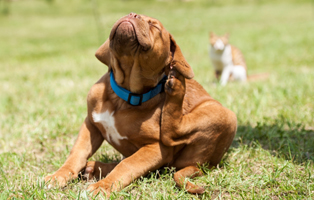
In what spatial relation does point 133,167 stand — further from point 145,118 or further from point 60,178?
point 60,178

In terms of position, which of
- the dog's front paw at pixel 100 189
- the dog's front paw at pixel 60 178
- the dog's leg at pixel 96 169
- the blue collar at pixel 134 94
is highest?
the blue collar at pixel 134 94

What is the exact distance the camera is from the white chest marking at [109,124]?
2480 mm

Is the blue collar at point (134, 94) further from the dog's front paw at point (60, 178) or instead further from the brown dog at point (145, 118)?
the dog's front paw at point (60, 178)

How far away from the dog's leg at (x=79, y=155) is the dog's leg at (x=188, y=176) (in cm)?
70

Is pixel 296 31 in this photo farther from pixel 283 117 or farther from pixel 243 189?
pixel 243 189

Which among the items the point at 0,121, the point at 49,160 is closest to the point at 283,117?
the point at 49,160

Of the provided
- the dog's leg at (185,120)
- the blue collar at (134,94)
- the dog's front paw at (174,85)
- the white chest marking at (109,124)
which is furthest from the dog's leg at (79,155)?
the dog's front paw at (174,85)

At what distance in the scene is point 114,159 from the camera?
9.86 feet

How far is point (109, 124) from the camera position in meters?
2.50

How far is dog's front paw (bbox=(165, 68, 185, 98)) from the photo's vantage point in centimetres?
237

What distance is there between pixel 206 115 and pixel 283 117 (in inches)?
65.4

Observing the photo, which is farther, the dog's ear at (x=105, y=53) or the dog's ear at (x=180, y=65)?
the dog's ear at (x=105, y=53)

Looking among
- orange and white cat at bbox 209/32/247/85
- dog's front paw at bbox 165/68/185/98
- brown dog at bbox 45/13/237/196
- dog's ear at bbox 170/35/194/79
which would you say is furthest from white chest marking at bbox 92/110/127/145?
orange and white cat at bbox 209/32/247/85

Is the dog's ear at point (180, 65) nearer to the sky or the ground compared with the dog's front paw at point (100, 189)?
nearer to the sky
